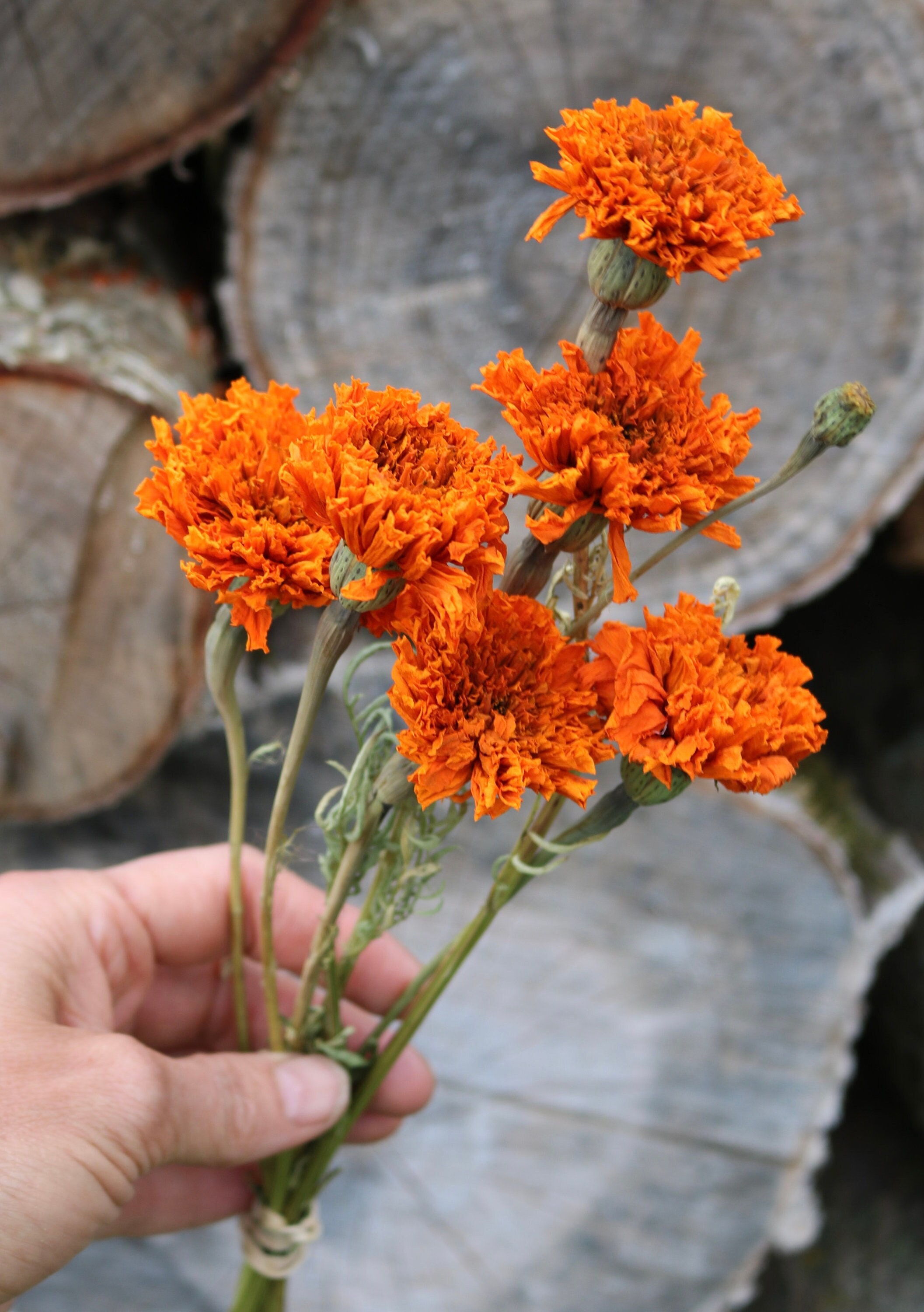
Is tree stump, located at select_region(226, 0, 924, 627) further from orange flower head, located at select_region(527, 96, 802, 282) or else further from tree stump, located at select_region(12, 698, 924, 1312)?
orange flower head, located at select_region(527, 96, 802, 282)

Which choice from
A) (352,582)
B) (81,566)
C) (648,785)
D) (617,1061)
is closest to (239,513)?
(352,582)

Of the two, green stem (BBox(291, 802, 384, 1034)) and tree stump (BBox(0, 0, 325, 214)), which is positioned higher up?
tree stump (BBox(0, 0, 325, 214))

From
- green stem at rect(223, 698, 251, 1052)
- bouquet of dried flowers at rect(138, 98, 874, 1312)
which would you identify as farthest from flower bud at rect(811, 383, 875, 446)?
green stem at rect(223, 698, 251, 1052)

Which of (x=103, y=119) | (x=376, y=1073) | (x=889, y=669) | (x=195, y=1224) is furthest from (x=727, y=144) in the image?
(x=889, y=669)

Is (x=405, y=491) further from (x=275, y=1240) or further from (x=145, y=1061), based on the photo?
(x=275, y=1240)

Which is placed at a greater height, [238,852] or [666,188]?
[666,188]

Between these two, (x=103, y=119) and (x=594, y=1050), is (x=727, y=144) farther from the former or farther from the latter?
(x=594, y=1050)

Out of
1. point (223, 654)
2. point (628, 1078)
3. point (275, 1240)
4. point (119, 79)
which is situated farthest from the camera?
point (628, 1078)
